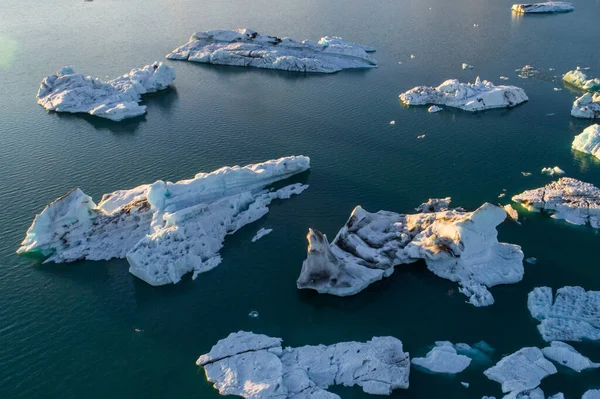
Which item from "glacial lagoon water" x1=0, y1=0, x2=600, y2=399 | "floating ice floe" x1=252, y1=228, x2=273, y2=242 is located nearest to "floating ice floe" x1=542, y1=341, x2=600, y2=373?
"glacial lagoon water" x1=0, y1=0, x2=600, y2=399

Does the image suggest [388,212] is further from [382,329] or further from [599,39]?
[599,39]

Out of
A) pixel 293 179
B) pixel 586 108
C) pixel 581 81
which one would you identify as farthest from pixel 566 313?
pixel 581 81

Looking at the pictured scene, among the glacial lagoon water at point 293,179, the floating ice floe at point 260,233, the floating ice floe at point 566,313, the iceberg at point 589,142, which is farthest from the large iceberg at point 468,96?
the floating ice floe at point 566,313

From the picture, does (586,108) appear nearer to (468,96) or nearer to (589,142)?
(589,142)

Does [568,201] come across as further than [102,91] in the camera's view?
No

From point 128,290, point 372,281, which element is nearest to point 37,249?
point 128,290

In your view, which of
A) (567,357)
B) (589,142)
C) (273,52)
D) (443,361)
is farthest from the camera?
(273,52)

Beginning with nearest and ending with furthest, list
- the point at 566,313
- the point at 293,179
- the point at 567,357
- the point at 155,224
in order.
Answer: the point at 567,357
the point at 566,313
the point at 155,224
the point at 293,179
